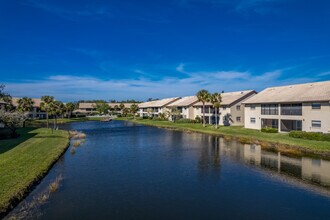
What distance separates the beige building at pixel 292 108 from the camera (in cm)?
4203

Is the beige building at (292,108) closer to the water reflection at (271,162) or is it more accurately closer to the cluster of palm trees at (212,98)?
the cluster of palm trees at (212,98)

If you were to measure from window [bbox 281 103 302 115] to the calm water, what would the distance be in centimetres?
1677

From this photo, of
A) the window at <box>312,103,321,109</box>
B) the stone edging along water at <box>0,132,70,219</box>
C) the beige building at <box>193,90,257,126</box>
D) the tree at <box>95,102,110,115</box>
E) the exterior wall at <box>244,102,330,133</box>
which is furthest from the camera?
the tree at <box>95,102,110,115</box>

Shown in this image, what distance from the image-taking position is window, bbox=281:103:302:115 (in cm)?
4584

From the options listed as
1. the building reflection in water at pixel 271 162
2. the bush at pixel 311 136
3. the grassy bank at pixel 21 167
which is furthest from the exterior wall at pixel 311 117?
the grassy bank at pixel 21 167

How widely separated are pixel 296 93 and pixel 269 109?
19.1ft

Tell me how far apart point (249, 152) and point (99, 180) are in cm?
2189

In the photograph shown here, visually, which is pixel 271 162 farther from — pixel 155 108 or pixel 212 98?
pixel 155 108

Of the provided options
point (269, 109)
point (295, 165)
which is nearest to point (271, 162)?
point (295, 165)

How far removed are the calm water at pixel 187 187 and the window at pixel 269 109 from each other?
19646 millimetres

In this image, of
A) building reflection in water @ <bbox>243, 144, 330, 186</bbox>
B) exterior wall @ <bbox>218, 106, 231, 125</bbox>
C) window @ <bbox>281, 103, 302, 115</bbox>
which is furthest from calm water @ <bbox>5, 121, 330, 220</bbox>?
exterior wall @ <bbox>218, 106, 231, 125</bbox>

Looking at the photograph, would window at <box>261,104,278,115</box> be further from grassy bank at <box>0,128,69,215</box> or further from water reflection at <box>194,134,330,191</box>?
A: grassy bank at <box>0,128,69,215</box>

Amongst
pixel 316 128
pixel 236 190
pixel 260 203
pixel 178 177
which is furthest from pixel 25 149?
pixel 316 128

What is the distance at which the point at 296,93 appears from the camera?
49250 millimetres
